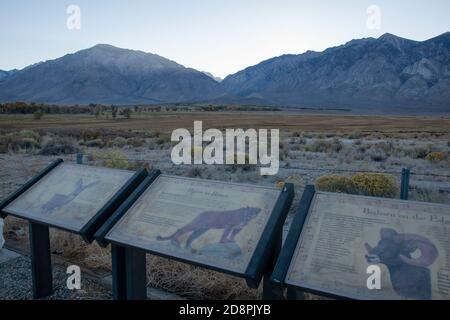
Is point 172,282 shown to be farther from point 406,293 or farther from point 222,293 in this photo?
point 406,293

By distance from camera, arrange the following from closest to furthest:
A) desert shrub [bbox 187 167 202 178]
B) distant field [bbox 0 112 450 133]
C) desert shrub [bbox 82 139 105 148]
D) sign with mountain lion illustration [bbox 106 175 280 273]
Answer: sign with mountain lion illustration [bbox 106 175 280 273] → desert shrub [bbox 187 167 202 178] → desert shrub [bbox 82 139 105 148] → distant field [bbox 0 112 450 133]

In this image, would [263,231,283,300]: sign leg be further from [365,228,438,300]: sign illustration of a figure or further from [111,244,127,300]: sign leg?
[111,244,127,300]: sign leg

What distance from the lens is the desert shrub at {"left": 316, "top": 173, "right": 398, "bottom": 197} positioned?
33.1ft

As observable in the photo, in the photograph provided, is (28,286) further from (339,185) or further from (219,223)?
(339,185)

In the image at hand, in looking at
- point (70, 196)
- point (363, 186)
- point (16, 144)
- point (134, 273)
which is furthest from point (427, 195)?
point (16, 144)

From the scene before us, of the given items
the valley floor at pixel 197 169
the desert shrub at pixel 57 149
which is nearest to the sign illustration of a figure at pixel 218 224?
the valley floor at pixel 197 169

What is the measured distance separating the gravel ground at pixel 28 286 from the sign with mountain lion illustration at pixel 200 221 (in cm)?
155

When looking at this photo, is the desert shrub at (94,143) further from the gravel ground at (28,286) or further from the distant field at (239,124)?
the gravel ground at (28,286)

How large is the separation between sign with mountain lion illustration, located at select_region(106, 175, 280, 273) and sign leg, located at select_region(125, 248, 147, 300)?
34 centimetres

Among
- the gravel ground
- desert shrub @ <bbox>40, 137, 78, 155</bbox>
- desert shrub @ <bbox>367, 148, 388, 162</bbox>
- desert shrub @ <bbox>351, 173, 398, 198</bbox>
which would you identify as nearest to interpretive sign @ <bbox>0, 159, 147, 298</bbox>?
the gravel ground

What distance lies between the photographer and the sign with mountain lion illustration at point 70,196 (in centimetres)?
427

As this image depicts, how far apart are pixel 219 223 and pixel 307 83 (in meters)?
160

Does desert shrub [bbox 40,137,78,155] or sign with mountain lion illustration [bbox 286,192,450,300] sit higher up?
sign with mountain lion illustration [bbox 286,192,450,300]

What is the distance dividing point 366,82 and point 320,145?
5053 inches
